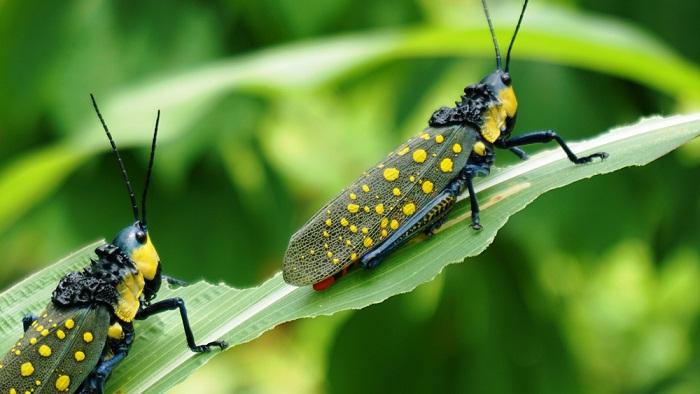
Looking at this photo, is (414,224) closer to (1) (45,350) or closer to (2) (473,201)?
(2) (473,201)

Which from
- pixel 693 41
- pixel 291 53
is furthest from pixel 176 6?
pixel 693 41

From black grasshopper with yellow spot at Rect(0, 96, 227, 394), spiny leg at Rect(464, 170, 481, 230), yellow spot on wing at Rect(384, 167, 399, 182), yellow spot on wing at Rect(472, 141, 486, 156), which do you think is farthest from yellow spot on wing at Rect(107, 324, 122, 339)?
yellow spot on wing at Rect(472, 141, 486, 156)

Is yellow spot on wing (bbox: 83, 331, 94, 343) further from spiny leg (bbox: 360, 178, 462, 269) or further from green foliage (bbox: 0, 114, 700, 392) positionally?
spiny leg (bbox: 360, 178, 462, 269)

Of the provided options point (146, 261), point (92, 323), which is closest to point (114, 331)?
point (92, 323)

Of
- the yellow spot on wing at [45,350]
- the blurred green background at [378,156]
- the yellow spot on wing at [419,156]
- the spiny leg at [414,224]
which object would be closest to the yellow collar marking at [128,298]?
the yellow spot on wing at [45,350]

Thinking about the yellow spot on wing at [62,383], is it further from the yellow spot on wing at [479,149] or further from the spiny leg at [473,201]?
the yellow spot on wing at [479,149]

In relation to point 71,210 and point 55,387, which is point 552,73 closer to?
point 71,210

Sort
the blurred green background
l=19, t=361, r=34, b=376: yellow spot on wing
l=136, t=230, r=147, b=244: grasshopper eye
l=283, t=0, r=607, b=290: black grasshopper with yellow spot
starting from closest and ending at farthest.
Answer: l=19, t=361, r=34, b=376: yellow spot on wing < l=283, t=0, r=607, b=290: black grasshopper with yellow spot < l=136, t=230, r=147, b=244: grasshopper eye < the blurred green background
